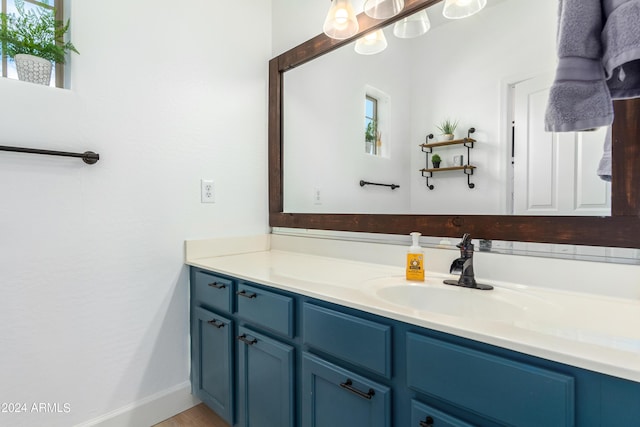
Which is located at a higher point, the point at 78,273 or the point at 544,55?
the point at 544,55

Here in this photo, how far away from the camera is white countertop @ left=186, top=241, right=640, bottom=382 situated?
23.7 inches

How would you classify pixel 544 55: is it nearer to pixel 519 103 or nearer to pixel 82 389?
→ pixel 519 103

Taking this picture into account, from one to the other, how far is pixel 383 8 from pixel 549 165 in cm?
93

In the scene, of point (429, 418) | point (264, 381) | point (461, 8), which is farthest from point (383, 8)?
point (264, 381)

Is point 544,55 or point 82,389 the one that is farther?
point 82,389

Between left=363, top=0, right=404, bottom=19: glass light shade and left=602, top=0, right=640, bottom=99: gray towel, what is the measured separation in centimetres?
82

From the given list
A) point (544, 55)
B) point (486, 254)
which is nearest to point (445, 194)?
point (486, 254)

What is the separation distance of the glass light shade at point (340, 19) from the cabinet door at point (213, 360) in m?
1.39

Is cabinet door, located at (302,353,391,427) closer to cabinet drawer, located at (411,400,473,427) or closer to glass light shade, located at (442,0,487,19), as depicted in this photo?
cabinet drawer, located at (411,400,473,427)

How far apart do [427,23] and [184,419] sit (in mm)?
2174

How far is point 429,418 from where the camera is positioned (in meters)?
0.77

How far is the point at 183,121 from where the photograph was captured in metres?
1.67

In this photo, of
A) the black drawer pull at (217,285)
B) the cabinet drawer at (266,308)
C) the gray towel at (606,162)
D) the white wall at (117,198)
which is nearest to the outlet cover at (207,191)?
the white wall at (117,198)

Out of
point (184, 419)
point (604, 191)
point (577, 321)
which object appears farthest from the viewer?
point (184, 419)
